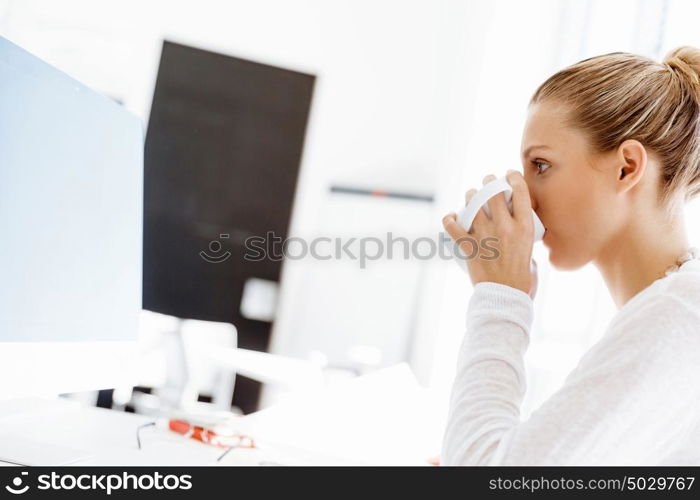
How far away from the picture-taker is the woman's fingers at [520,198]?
75 centimetres

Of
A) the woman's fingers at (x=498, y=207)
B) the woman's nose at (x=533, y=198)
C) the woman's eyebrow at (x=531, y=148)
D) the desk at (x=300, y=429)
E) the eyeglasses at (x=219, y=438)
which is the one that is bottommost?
the eyeglasses at (x=219, y=438)

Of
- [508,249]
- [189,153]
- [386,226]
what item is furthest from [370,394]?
[189,153]

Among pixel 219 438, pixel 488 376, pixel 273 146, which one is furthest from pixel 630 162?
pixel 273 146

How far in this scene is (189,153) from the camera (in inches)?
134

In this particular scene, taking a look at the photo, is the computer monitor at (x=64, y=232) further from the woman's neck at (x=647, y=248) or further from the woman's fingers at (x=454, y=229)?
the woman's neck at (x=647, y=248)

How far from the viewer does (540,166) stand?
79 centimetres

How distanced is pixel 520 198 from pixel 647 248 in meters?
0.17

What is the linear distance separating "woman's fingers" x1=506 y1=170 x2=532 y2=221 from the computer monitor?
49cm

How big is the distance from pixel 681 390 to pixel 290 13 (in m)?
3.23

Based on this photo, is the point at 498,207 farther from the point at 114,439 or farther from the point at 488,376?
the point at 114,439

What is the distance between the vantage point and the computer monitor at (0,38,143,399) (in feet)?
1.94

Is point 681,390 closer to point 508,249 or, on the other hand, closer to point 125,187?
point 508,249

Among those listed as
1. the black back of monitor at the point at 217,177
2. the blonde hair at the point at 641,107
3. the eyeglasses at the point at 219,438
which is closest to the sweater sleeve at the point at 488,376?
the blonde hair at the point at 641,107

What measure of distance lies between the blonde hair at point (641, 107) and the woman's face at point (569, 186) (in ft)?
0.06
